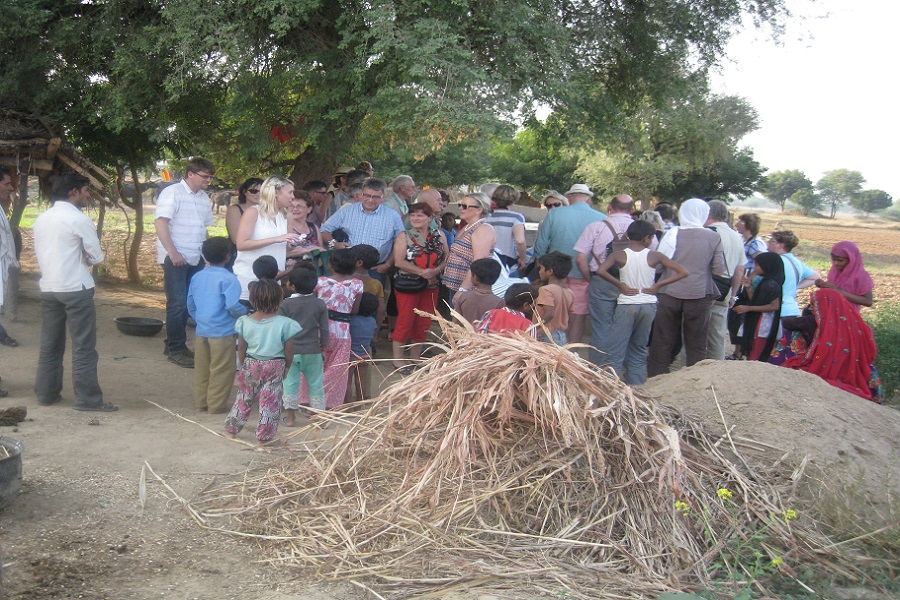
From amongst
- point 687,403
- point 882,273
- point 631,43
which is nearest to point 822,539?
point 687,403

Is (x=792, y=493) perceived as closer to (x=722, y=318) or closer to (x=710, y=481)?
(x=710, y=481)

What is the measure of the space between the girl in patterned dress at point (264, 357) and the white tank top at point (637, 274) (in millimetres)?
3258

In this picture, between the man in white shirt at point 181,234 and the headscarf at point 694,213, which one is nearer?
the man in white shirt at point 181,234

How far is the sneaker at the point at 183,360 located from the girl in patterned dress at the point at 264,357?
2389 millimetres

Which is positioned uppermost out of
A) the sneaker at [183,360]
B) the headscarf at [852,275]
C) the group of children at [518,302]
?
the headscarf at [852,275]

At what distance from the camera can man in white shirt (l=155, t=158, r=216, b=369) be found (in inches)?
295

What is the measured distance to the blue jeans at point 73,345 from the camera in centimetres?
615

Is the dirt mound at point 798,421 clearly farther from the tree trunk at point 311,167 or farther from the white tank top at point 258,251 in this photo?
the tree trunk at point 311,167

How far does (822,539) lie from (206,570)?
3.30 metres

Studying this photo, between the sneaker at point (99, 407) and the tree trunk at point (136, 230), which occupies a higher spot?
the tree trunk at point (136, 230)

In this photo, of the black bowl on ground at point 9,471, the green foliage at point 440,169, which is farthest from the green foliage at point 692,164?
the black bowl on ground at point 9,471

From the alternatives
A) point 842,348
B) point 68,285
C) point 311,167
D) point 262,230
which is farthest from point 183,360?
point 842,348

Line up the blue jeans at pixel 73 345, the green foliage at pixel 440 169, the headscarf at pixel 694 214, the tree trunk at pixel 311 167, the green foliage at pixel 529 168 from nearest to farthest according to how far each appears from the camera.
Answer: the blue jeans at pixel 73 345 → the headscarf at pixel 694 214 → the tree trunk at pixel 311 167 → the green foliage at pixel 440 169 → the green foliage at pixel 529 168

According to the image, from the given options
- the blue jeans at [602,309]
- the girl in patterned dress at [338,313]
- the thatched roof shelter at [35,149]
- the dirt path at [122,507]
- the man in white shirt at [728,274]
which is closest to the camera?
the dirt path at [122,507]
